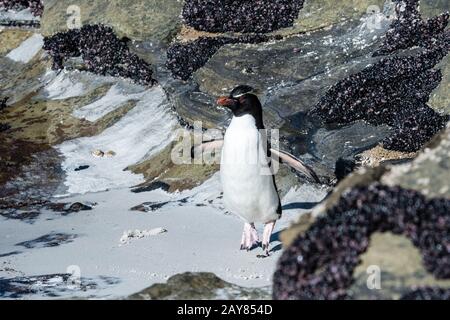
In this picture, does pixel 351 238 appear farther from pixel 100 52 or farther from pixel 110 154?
pixel 100 52

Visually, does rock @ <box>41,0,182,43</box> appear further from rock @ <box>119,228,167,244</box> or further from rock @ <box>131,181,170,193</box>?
rock @ <box>119,228,167,244</box>

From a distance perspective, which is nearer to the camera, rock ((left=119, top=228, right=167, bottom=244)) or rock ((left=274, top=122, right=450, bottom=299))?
rock ((left=274, top=122, right=450, bottom=299))

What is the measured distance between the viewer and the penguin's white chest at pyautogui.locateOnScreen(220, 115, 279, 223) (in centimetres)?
1264

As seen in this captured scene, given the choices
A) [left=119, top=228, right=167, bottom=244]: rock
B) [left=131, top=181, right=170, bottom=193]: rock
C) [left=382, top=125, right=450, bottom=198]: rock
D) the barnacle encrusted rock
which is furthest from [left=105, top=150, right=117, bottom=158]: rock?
[left=382, top=125, right=450, bottom=198]: rock

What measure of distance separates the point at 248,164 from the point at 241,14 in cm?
1096

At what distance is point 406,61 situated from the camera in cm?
1972

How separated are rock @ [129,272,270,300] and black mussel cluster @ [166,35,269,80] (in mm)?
12279

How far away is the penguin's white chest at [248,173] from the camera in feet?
41.5

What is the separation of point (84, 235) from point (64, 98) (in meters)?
8.57

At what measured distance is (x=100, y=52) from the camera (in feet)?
75.6

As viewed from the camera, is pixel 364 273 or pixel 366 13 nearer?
pixel 364 273
